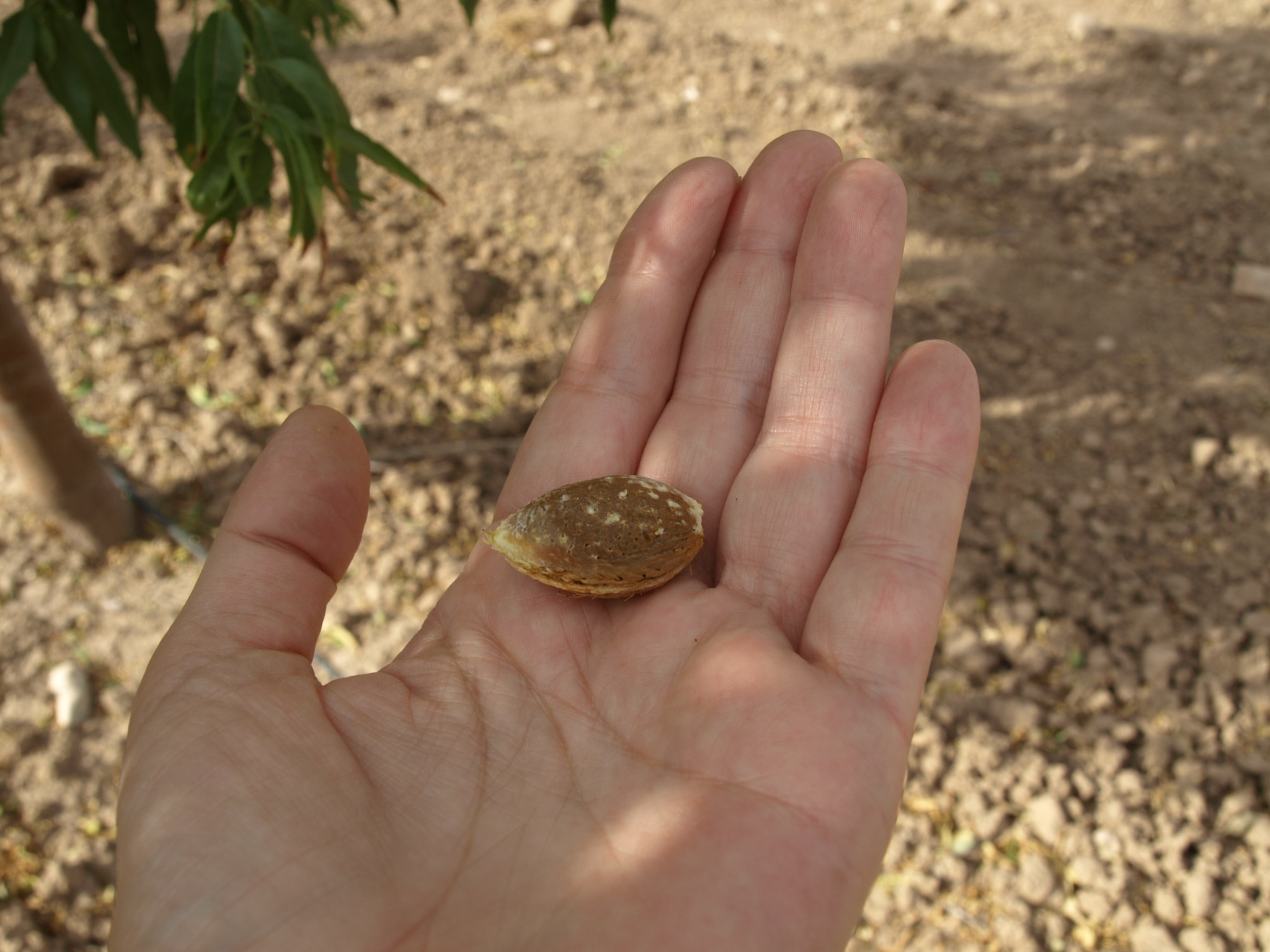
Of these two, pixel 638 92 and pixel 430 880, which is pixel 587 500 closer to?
pixel 430 880

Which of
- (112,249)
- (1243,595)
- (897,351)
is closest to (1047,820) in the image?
(1243,595)

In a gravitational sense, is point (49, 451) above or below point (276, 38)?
below

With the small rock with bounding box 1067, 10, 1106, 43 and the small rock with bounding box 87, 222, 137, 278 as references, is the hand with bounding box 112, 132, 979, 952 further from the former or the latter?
the small rock with bounding box 1067, 10, 1106, 43

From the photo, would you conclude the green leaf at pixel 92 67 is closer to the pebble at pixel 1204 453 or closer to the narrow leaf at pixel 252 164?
the narrow leaf at pixel 252 164

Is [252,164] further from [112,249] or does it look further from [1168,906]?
[1168,906]

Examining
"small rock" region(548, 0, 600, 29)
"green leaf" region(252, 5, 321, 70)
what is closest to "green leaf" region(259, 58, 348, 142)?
"green leaf" region(252, 5, 321, 70)

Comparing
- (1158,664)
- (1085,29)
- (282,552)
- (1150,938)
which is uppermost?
(1085,29)

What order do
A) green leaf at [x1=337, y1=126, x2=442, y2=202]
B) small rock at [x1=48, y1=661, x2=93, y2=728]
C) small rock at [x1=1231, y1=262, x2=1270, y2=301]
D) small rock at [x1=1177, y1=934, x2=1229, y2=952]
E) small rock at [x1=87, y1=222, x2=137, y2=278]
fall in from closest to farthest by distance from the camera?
green leaf at [x1=337, y1=126, x2=442, y2=202] < small rock at [x1=1177, y1=934, x2=1229, y2=952] < small rock at [x1=48, y1=661, x2=93, y2=728] < small rock at [x1=87, y1=222, x2=137, y2=278] < small rock at [x1=1231, y1=262, x2=1270, y2=301]

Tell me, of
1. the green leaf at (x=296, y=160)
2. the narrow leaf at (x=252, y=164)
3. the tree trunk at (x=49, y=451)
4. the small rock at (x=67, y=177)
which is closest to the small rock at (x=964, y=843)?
the green leaf at (x=296, y=160)

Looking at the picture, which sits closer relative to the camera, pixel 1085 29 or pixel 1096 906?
pixel 1096 906
